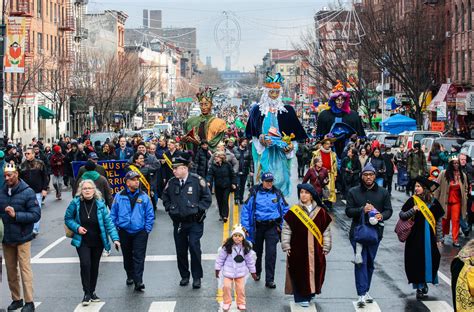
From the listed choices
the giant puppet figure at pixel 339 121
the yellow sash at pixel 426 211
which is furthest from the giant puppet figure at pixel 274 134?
the yellow sash at pixel 426 211

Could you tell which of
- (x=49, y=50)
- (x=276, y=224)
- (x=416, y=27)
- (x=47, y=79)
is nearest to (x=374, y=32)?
(x=416, y=27)

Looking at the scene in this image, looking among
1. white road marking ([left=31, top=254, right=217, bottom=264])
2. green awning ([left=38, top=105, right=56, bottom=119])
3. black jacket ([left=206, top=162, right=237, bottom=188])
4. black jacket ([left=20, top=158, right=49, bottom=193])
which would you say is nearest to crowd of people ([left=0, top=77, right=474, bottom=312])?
white road marking ([left=31, top=254, right=217, bottom=264])

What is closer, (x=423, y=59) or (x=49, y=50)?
(x=423, y=59)

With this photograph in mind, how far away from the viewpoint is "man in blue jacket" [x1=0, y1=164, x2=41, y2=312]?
38.4ft

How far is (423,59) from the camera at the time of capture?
5047 cm

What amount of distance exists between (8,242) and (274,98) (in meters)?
7.96

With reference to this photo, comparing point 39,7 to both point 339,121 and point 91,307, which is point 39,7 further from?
point 91,307

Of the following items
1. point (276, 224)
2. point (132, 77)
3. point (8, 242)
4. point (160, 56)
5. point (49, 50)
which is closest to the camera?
point (8, 242)

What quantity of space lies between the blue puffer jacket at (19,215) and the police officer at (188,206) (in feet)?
6.41

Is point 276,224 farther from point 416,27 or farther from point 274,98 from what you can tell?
point 416,27

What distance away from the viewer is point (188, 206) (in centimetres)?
1291

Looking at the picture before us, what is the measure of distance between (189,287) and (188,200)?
1274mm

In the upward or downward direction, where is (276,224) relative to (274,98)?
downward

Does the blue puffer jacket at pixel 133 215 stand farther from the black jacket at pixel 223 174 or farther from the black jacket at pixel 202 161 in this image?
the black jacket at pixel 202 161
